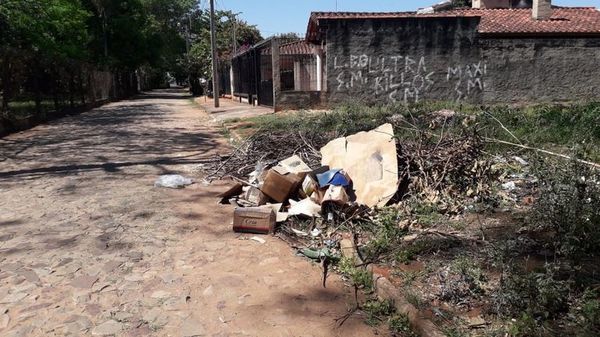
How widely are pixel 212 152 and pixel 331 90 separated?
8.00 meters

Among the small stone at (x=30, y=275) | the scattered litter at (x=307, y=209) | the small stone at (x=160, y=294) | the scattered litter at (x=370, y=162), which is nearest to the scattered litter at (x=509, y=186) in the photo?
the scattered litter at (x=370, y=162)

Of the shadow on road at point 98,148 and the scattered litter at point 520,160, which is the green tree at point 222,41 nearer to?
the shadow on road at point 98,148

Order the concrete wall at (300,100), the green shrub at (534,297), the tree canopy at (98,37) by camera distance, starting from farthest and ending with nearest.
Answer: the concrete wall at (300,100), the tree canopy at (98,37), the green shrub at (534,297)

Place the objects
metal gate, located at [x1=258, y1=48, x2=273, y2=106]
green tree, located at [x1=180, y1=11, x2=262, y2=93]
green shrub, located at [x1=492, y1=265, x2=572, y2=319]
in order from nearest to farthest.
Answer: green shrub, located at [x1=492, y1=265, x2=572, y2=319] → metal gate, located at [x1=258, y1=48, x2=273, y2=106] → green tree, located at [x1=180, y1=11, x2=262, y2=93]

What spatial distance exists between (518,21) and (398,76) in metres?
6.41

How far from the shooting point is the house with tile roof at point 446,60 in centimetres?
1633

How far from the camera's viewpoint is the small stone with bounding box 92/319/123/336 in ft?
9.53

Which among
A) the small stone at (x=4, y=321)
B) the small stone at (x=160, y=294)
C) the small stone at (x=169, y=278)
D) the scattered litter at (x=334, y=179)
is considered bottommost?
the small stone at (x=160, y=294)

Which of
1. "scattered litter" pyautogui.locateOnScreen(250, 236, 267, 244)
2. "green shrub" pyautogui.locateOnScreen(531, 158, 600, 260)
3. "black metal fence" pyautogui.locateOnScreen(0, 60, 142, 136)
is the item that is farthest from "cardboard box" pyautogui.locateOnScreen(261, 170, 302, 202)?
"black metal fence" pyautogui.locateOnScreen(0, 60, 142, 136)

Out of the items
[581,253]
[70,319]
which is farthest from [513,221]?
[70,319]

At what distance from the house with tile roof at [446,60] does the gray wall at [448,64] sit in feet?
0.11

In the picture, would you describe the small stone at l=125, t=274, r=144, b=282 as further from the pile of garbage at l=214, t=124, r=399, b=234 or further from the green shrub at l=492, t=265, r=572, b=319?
the green shrub at l=492, t=265, r=572, b=319

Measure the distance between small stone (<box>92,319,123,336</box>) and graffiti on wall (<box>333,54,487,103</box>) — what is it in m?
14.1

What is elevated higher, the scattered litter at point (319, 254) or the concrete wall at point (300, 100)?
the concrete wall at point (300, 100)
